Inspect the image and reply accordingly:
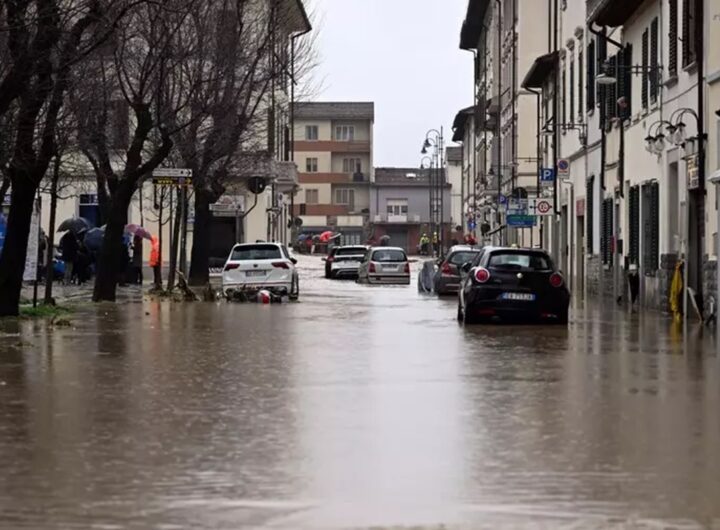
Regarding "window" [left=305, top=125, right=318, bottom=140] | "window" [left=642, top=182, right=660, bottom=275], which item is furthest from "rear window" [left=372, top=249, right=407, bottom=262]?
"window" [left=305, top=125, right=318, bottom=140]

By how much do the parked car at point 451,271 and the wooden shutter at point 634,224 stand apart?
7.92 m

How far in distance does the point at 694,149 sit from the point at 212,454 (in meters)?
19.4

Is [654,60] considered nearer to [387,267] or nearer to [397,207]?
[387,267]

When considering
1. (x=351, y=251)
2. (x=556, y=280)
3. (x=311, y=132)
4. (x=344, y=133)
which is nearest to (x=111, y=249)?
(x=556, y=280)

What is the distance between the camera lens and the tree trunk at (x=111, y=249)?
32.9m

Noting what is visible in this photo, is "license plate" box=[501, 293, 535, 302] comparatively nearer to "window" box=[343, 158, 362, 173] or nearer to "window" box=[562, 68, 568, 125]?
"window" box=[562, 68, 568, 125]

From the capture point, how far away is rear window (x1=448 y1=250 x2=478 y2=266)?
1778 inches

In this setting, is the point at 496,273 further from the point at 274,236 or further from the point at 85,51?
the point at 274,236

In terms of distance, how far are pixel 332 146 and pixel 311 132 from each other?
2179mm

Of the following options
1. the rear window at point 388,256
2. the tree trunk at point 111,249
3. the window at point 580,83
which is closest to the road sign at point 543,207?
the window at point 580,83

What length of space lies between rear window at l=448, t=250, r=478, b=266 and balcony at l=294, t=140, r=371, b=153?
8623 centimetres

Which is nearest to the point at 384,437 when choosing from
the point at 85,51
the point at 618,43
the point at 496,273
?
the point at 85,51

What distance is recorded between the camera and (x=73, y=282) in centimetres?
4662

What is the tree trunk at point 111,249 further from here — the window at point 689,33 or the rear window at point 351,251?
the rear window at point 351,251
